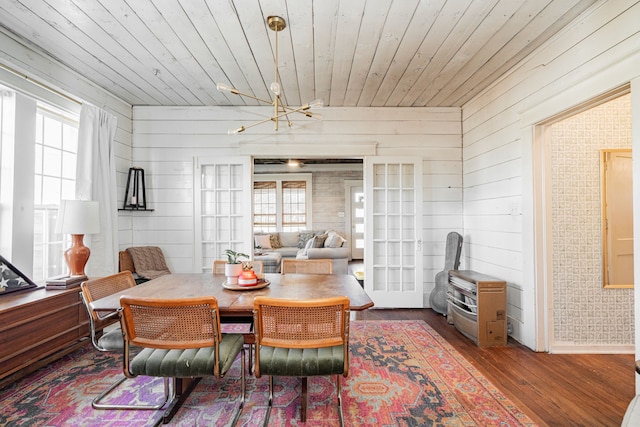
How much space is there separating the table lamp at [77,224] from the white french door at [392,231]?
9.91ft

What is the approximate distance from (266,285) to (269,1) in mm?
1965

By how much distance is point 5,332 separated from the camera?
2037 millimetres

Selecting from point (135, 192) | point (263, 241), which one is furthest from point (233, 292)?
point (263, 241)

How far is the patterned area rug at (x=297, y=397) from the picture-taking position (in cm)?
188

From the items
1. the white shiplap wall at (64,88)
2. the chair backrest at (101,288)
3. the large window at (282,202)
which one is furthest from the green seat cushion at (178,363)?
the large window at (282,202)

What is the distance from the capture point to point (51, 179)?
117 inches

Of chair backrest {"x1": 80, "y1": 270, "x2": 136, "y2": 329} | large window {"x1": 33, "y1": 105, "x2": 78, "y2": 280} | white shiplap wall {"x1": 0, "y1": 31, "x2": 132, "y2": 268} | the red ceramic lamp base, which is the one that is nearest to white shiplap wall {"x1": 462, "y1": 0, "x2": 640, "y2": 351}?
chair backrest {"x1": 80, "y1": 270, "x2": 136, "y2": 329}

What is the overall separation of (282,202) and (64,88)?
231 inches

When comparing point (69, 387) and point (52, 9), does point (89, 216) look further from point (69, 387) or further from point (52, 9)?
point (52, 9)

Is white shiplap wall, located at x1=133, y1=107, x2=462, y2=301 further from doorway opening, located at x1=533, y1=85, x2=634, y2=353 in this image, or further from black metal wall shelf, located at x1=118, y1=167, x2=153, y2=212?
doorway opening, located at x1=533, y1=85, x2=634, y2=353

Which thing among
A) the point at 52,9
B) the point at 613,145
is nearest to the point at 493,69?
the point at 613,145

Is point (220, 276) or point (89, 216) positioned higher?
point (89, 216)

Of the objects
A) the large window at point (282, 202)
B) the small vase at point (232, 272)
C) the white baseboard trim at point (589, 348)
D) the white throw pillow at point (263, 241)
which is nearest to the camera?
the small vase at point (232, 272)

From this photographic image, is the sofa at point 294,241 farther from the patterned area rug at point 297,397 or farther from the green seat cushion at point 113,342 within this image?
the green seat cushion at point 113,342
